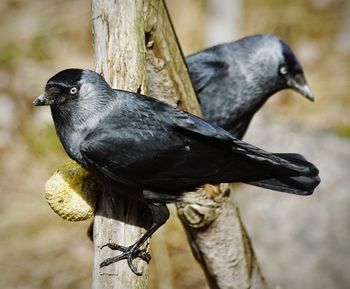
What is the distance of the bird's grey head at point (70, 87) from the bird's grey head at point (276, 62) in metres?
1.61

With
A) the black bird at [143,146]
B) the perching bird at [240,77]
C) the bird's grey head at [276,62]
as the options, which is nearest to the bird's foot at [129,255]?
the black bird at [143,146]

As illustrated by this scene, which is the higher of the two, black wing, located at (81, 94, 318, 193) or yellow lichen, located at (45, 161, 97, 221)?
black wing, located at (81, 94, 318, 193)

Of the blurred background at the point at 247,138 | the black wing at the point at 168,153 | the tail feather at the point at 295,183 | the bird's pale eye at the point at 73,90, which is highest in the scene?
the bird's pale eye at the point at 73,90

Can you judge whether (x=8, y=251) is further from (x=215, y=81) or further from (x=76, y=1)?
(x=76, y=1)

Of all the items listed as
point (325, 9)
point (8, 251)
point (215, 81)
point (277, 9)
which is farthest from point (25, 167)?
point (325, 9)

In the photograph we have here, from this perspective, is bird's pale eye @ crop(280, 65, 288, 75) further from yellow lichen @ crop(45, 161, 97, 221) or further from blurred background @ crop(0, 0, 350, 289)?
yellow lichen @ crop(45, 161, 97, 221)

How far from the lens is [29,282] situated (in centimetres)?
528

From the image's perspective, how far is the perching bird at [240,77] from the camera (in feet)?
13.2

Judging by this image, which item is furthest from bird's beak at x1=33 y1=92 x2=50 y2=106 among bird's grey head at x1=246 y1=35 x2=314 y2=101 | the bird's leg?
bird's grey head at x1=246 y1=35 x2=314 y2=101

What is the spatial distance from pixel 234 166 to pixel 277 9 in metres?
5.64

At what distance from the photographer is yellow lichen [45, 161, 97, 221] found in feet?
9.13

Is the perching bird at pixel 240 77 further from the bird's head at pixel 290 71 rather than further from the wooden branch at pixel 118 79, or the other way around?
the wooden branch at pixel 118 79

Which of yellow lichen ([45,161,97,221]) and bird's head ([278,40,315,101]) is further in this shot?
bird's head ([278,40,315,101])

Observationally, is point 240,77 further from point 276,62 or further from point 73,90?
point 73,90
